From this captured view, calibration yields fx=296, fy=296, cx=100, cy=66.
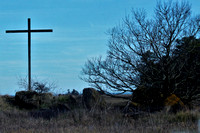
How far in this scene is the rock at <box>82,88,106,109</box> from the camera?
14.6 meters

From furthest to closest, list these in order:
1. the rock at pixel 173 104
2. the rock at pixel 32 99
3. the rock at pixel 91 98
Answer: the rock at pixel 32 99 → the rock at pixel 91 98 → the rock at pixel 173 104

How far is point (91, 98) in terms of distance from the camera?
48.8 ft

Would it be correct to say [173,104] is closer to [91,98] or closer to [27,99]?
[91,98]

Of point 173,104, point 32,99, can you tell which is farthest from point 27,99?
point 173,104

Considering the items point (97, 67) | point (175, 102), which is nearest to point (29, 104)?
point (97, 67)

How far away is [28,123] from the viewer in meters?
10.9

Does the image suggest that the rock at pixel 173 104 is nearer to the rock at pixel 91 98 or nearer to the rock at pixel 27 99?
the rock at pixel 91 98

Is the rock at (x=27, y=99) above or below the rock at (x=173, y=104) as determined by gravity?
above

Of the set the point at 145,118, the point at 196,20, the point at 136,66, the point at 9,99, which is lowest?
the point at 145,118

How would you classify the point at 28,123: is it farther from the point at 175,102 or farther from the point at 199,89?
the point at 199,89

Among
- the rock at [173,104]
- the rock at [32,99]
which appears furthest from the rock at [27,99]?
the rock at [173,104]

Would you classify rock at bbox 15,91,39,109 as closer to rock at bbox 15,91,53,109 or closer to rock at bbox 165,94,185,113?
rock at bbox 15,91,53,109

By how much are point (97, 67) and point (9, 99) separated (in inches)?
256

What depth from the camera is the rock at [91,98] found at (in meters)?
14.6
